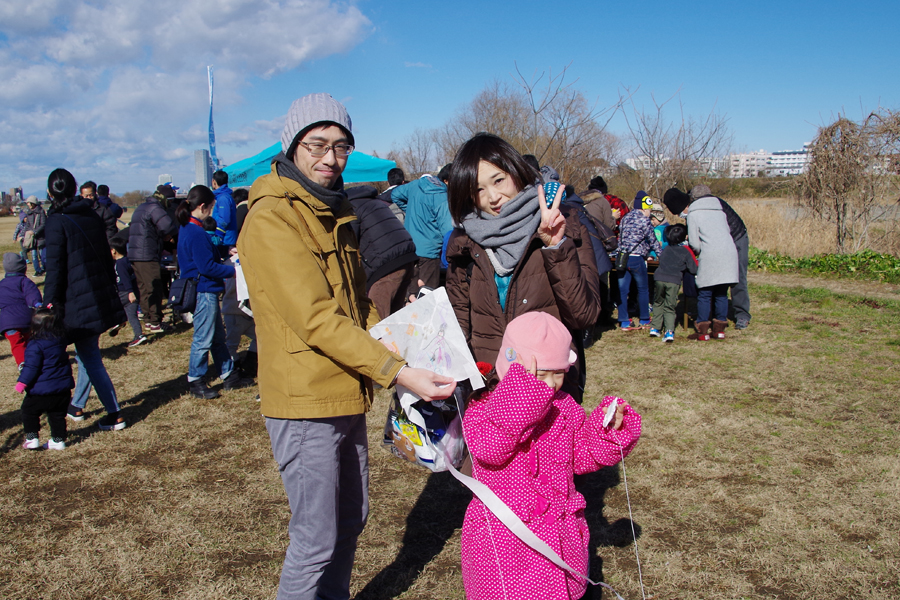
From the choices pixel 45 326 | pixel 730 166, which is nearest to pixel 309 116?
pixel 45 326

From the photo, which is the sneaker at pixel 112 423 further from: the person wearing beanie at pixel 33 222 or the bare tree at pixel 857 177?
the bare tree at pixel 857 177

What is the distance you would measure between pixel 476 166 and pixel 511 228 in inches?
12.2

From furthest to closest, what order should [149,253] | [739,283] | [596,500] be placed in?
[149,253], [739,283], [596,500]

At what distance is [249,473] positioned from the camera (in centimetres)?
398

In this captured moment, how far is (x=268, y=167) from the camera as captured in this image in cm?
1172

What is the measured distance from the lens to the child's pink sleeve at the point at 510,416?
5.77 feet

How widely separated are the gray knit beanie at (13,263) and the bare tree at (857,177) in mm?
13153

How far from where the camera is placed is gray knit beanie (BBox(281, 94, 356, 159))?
1867mm

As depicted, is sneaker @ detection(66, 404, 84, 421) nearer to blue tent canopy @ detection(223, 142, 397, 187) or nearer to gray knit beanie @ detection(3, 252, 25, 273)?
gray knit beanie @ detection(3, 252, 25, 273)

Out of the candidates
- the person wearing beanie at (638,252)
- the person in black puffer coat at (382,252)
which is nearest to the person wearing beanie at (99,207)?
the person in black puffer coat at (382,252)

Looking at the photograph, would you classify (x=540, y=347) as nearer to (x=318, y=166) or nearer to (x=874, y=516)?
(x=318, y=166)

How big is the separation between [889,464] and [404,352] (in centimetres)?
371

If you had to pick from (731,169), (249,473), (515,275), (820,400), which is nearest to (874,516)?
(820,400)

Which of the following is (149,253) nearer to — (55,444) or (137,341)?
(137,341)
